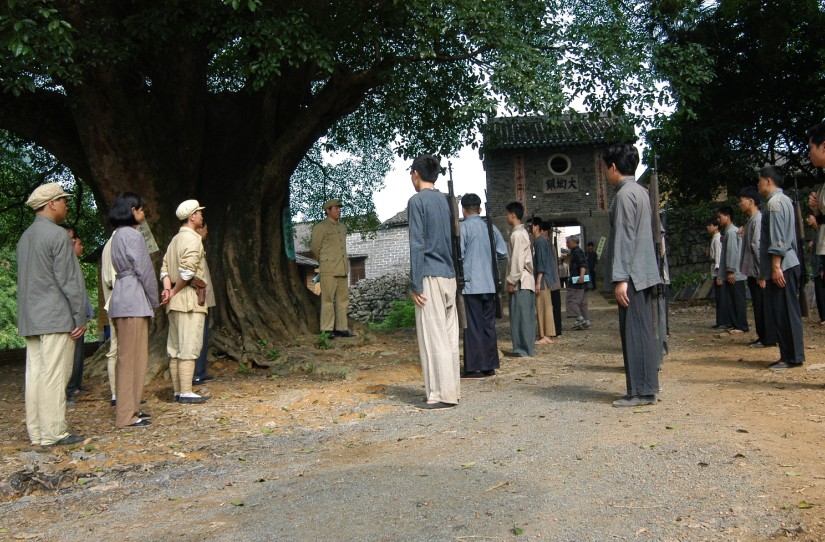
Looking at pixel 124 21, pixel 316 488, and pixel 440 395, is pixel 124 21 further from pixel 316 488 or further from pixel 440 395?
pixel 316 488

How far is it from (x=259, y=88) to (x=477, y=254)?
3.96 m

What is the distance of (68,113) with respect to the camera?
10820 millimetres

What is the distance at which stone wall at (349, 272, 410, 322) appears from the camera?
3136 cm

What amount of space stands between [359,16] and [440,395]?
214 inches

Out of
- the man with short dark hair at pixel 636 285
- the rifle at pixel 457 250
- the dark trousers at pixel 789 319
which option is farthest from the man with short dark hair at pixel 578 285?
the man with short dark hair at pixel 636 285

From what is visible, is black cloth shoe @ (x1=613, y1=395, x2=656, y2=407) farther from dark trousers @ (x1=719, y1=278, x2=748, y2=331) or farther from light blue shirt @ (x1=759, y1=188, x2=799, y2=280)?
dark trousers @ (x1=719, y1=278, x2=748, y2=331)

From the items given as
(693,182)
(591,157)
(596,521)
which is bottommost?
(596,521)

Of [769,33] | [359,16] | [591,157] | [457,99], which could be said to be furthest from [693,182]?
[359,16]

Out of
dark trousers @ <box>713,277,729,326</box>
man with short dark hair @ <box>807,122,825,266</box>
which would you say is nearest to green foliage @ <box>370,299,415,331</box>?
dark trousers @ <box>713,277,729,326</box>

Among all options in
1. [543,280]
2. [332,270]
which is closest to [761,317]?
[543,280]

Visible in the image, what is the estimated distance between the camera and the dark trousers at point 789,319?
24.4 feet

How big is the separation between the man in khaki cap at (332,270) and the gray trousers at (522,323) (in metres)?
2.69

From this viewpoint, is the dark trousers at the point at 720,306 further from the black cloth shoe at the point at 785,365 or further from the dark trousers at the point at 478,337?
the dark trousers at the point at 478,337

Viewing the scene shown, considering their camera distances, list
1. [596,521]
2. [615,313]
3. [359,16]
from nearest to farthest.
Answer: [596,521] < [359,16] < [615,313]
